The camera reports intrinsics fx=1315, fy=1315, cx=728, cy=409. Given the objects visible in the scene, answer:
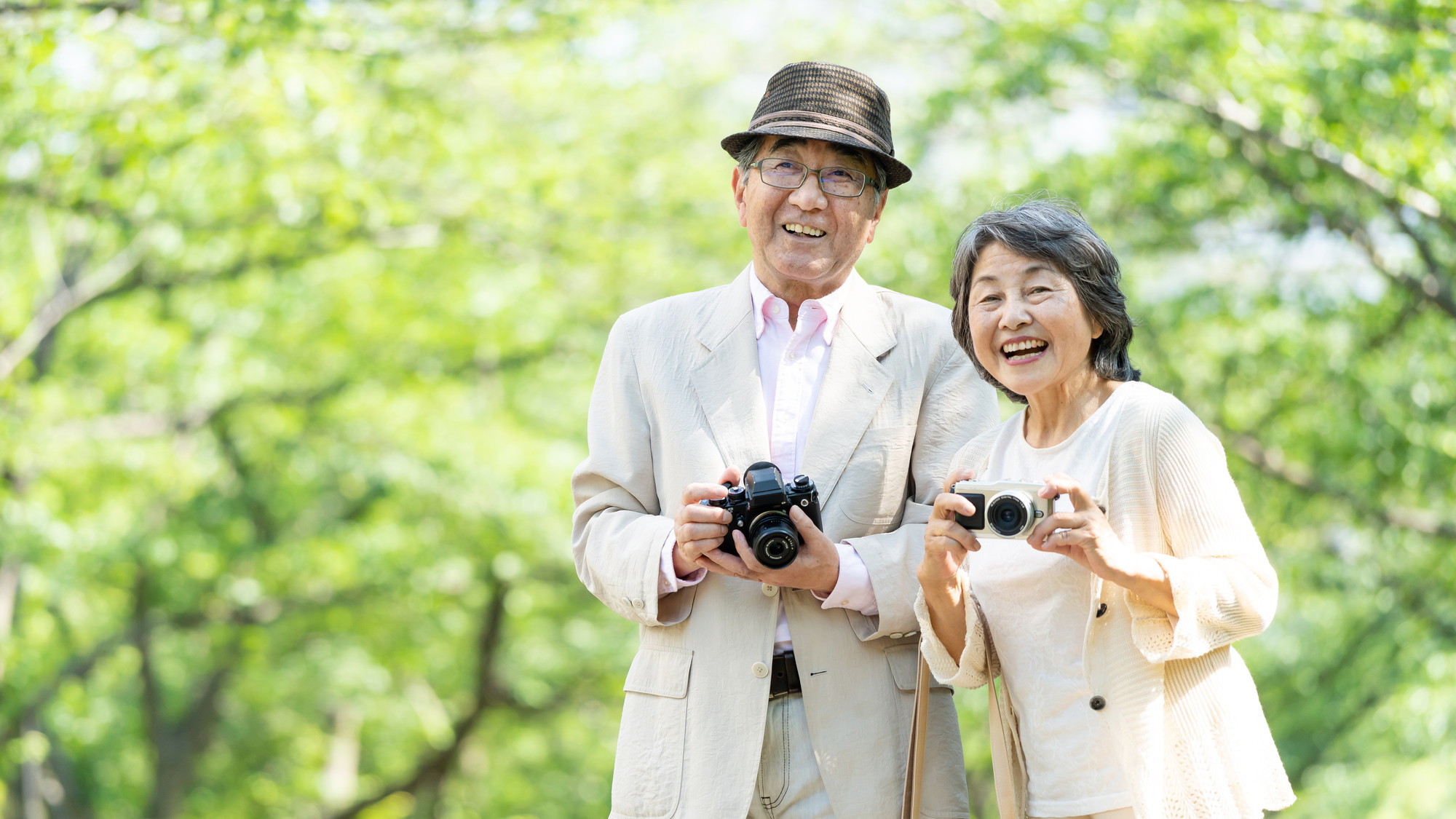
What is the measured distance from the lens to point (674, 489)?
9.39 feet

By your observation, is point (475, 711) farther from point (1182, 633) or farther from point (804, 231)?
point (1182, 633)

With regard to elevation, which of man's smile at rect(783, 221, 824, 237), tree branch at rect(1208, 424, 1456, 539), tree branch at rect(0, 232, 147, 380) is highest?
man's smile at rect(783, 221, 824, 237)

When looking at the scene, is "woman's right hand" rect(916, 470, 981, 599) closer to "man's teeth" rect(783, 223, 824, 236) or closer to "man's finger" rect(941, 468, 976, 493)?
"man's finger" rect(941, 468, 976, 493)

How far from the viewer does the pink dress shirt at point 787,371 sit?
2.77 meters

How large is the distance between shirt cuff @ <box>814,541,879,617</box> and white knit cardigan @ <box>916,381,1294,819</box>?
0.49 meters

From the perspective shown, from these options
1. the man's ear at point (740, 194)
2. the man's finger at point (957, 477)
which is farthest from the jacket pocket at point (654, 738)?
the man's ear at point (740, 194)

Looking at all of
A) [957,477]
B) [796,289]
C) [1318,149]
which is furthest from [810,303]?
[1318,149]

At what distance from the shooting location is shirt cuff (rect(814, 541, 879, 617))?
264 centimetres

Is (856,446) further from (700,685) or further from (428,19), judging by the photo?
(428,19)

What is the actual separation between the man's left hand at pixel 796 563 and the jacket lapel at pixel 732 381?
30 centimetres

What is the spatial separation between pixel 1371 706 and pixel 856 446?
908 centimetres

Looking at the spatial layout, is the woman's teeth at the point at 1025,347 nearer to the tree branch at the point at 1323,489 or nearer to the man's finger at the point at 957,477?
the man's finger at the point at 957,477

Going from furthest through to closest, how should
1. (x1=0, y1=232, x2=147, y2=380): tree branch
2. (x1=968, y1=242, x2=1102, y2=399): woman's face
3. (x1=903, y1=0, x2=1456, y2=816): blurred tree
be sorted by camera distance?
(x1=0, y1=232, x2=147, y2=380): tree branch → (x1=903, y1=0, x2=1456, y2=816): blurred tree → (x1=968, y1=242, x2=1102, y2=399): woman's face

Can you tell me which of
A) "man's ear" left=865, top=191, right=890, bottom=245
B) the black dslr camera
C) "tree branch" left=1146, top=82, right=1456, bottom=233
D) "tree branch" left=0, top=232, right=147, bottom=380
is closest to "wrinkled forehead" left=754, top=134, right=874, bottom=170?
"man's ear" left=865, top=191, right=890, bottom=245
